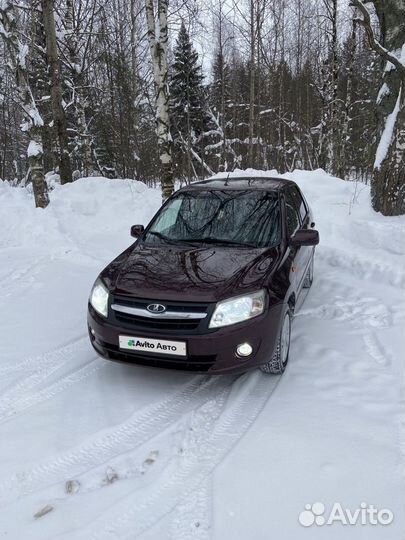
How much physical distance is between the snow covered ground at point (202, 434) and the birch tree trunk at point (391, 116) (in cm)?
276

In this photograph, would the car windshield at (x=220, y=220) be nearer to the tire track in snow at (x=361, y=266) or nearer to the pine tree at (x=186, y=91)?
the tire track in snow at (x=361, y=266)

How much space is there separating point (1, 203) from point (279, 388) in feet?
32.6

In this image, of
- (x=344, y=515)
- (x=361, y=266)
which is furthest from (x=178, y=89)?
(x=344, y=515)

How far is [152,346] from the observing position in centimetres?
326

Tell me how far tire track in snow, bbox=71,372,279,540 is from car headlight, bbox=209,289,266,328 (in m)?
0.69

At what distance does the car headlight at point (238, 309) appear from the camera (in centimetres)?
319

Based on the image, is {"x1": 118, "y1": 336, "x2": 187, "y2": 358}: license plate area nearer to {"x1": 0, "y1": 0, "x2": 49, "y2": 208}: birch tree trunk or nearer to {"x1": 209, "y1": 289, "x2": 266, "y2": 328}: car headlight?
{"x1": 209, "y1": 289, "x2": 266, "y2": 328}: car headlight

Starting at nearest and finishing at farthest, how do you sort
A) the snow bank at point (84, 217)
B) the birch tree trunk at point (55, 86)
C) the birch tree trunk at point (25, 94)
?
1. the snow bank at point (84, 217)
2. the birch tree trunk at point (25, 94)
3. the birch tree trunk at point (55, 86)

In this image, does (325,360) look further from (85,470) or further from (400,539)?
(85,470)

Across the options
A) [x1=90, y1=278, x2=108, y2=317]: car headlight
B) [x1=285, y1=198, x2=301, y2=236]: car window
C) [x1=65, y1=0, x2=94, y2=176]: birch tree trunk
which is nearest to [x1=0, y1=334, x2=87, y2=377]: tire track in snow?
[x1=90, y1=278, x2=108, y2=317]: car headlight

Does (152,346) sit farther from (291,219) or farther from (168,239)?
(291,219)

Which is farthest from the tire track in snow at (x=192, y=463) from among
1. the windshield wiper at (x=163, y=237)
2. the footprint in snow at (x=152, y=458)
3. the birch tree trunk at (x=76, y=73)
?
the birch tree trunk at (x=76, y=73)

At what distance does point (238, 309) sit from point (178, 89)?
2337 centimetres

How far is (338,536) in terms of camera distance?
2242mm
